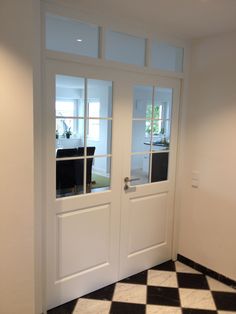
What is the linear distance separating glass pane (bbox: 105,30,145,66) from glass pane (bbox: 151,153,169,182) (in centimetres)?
95

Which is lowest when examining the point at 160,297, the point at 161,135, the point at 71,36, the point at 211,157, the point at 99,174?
the point at 160,297

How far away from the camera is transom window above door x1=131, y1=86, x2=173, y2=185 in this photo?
281 cm

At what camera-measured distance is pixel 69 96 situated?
89.5 inches

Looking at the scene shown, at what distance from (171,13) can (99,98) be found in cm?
89

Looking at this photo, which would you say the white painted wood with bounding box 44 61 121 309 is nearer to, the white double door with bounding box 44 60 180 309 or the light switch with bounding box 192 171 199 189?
the white double door with bounding box 44 60 180 309

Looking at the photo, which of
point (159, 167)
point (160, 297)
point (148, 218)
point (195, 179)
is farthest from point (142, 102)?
point (160, 297)

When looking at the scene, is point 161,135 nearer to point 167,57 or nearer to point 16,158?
point 167,57

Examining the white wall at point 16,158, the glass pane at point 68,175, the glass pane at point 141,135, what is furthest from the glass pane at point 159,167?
the white wall at point 16,158

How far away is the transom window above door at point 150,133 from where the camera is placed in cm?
281

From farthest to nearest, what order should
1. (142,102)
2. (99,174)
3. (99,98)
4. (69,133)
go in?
1. (142,102)
2. (99,174)
3. (99,98)
4. (69,133)

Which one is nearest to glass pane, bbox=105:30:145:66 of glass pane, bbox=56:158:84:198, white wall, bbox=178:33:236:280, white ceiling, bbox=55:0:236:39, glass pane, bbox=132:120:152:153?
white ceiling, bbox=55:0:236:39

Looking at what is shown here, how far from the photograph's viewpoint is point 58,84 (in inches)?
88.7

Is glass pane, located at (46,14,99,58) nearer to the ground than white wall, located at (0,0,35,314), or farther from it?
farther from it

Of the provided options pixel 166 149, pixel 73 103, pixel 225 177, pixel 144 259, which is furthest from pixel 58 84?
pixel 144 259
